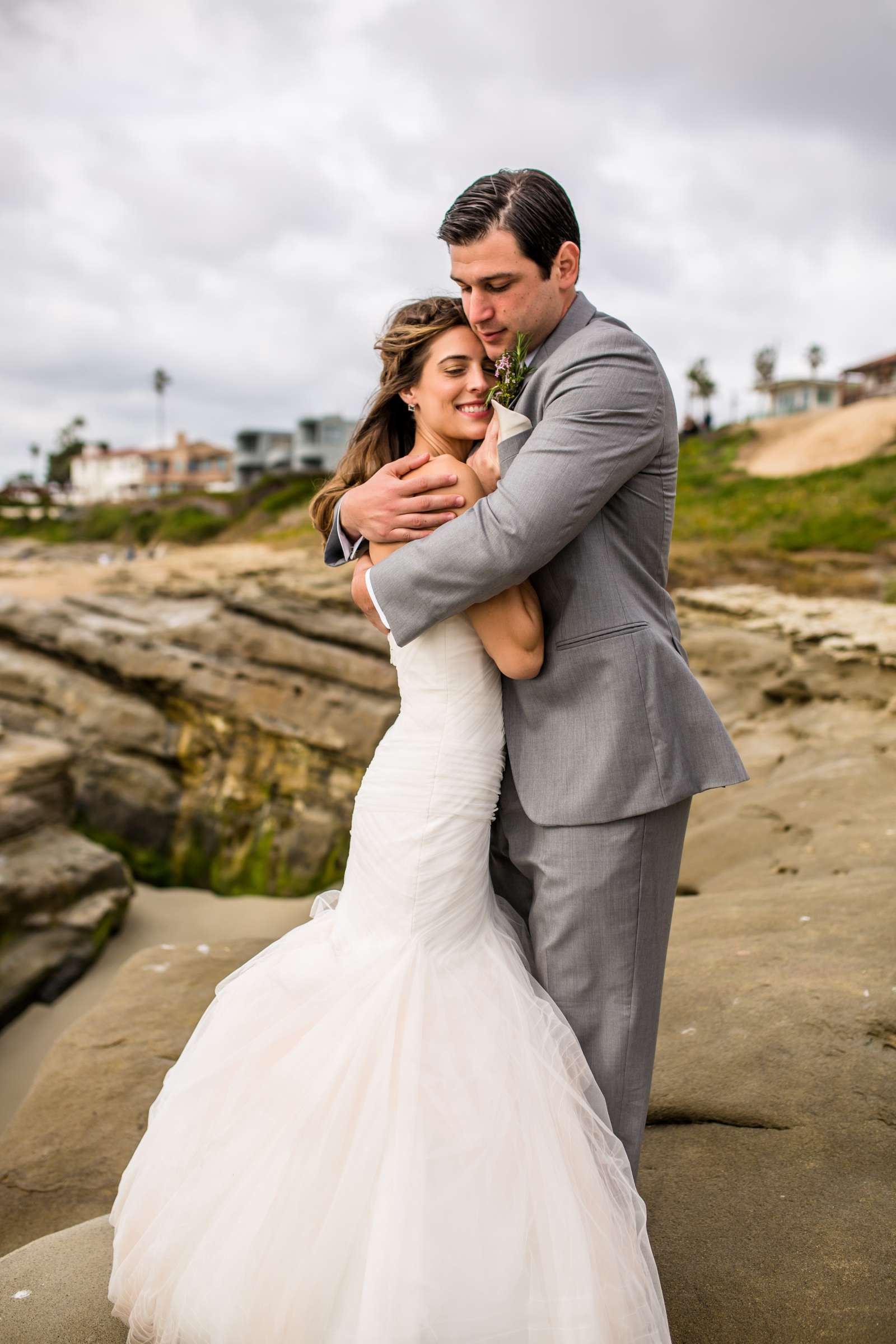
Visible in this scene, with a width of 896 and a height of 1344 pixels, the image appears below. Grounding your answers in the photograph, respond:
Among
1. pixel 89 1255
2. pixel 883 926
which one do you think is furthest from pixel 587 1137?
pixel 883 926

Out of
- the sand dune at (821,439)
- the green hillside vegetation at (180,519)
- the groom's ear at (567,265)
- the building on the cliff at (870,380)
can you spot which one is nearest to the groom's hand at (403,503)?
the groom's ear at (567,265)

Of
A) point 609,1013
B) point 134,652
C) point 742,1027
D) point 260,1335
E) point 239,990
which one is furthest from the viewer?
point 134,652

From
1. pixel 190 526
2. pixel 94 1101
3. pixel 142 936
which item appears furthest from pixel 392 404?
pixel 190 526

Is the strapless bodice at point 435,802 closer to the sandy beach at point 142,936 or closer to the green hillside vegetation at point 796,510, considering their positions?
the sandy beach at point 142,936

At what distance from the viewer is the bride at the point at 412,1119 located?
205 centimetres

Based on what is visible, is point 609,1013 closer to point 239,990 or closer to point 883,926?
point 239,990

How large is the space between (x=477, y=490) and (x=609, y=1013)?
4.27ft

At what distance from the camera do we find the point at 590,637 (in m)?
2.31

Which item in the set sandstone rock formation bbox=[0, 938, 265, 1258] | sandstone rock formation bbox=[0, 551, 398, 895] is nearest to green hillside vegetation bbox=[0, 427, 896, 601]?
sandstone rock formation bbox=[0, 551, 398, 895]

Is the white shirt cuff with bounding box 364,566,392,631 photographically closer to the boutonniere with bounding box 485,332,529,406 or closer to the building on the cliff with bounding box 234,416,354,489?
the boutonniere with bounding box 485,332,529,406

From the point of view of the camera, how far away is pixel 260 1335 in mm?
2059

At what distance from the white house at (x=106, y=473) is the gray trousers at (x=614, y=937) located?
80.1 m

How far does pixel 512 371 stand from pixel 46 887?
6.36m

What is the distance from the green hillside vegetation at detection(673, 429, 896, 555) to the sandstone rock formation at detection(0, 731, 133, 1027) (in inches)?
403
